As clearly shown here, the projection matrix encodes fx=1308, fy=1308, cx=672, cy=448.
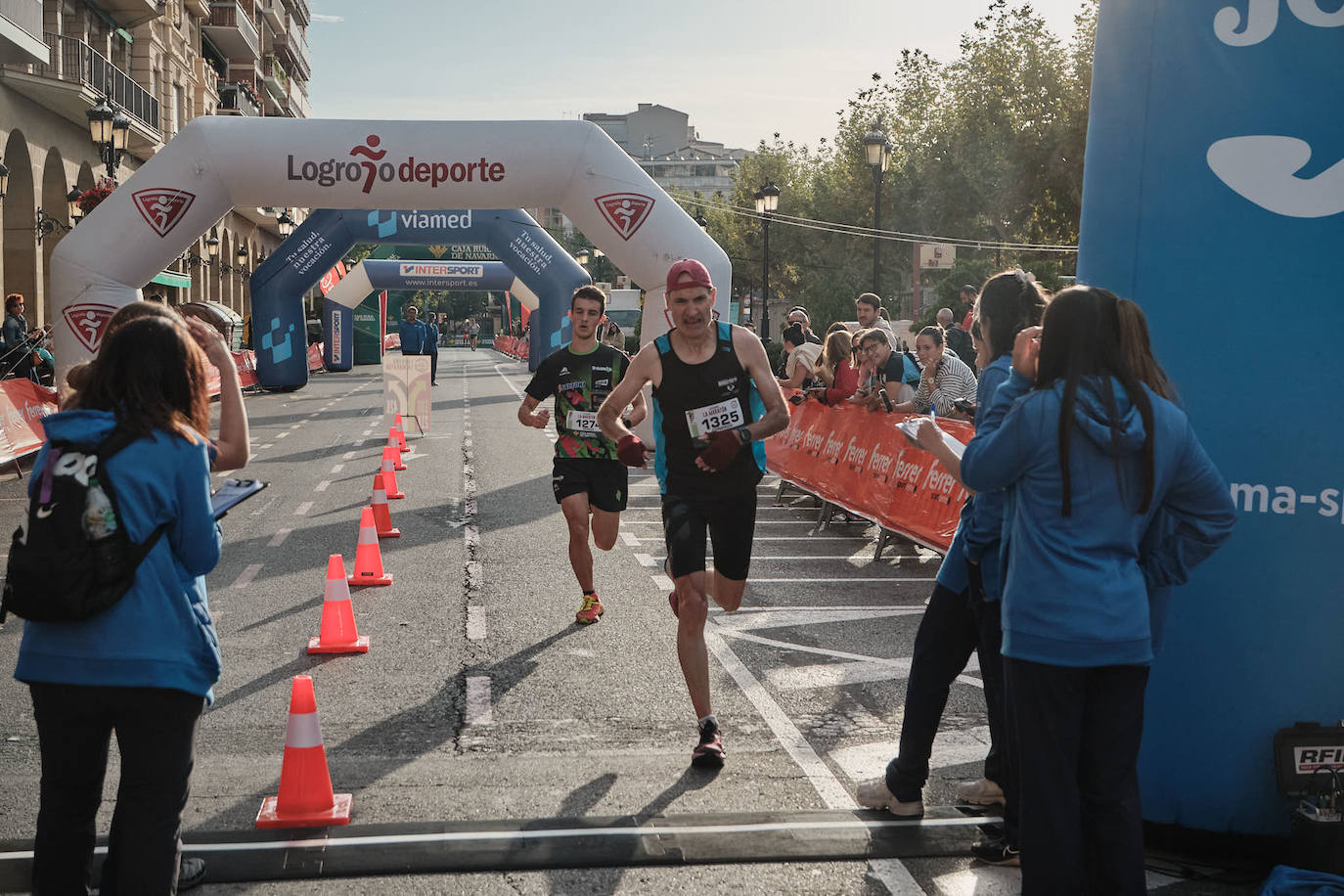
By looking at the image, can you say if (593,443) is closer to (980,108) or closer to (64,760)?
(64,760)

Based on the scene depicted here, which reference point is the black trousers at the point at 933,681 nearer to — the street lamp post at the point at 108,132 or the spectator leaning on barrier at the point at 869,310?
the spectator leaning on barrier at the point at 869,310

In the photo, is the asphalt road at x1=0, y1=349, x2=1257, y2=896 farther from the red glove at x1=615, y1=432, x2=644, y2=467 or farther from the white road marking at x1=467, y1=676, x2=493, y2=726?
the red glove at x1=615, y1=432, x2=644, y2=467

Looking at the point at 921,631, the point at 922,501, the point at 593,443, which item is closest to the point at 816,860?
the point at 921,631

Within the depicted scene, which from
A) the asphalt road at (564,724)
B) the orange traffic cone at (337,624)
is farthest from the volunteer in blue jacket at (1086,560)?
the orange traffic cone at (337,624)

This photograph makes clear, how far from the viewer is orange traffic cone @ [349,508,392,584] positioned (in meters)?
9.27

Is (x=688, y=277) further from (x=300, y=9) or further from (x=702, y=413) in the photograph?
(x=300, y=9)

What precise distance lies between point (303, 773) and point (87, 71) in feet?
106

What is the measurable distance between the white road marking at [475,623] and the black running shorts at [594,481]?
3.02 feet

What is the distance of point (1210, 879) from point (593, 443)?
4702mm

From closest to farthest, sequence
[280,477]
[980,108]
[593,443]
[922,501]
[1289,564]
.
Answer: [1289,564] < [593,443] < [922,501] < [280,477] < [980,108]

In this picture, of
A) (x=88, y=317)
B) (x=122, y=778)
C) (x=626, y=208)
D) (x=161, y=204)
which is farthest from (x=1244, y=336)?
(x=88, y=317)

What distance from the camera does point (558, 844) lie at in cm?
442

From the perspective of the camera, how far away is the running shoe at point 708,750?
208 inches

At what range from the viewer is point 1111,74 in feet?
14.5
